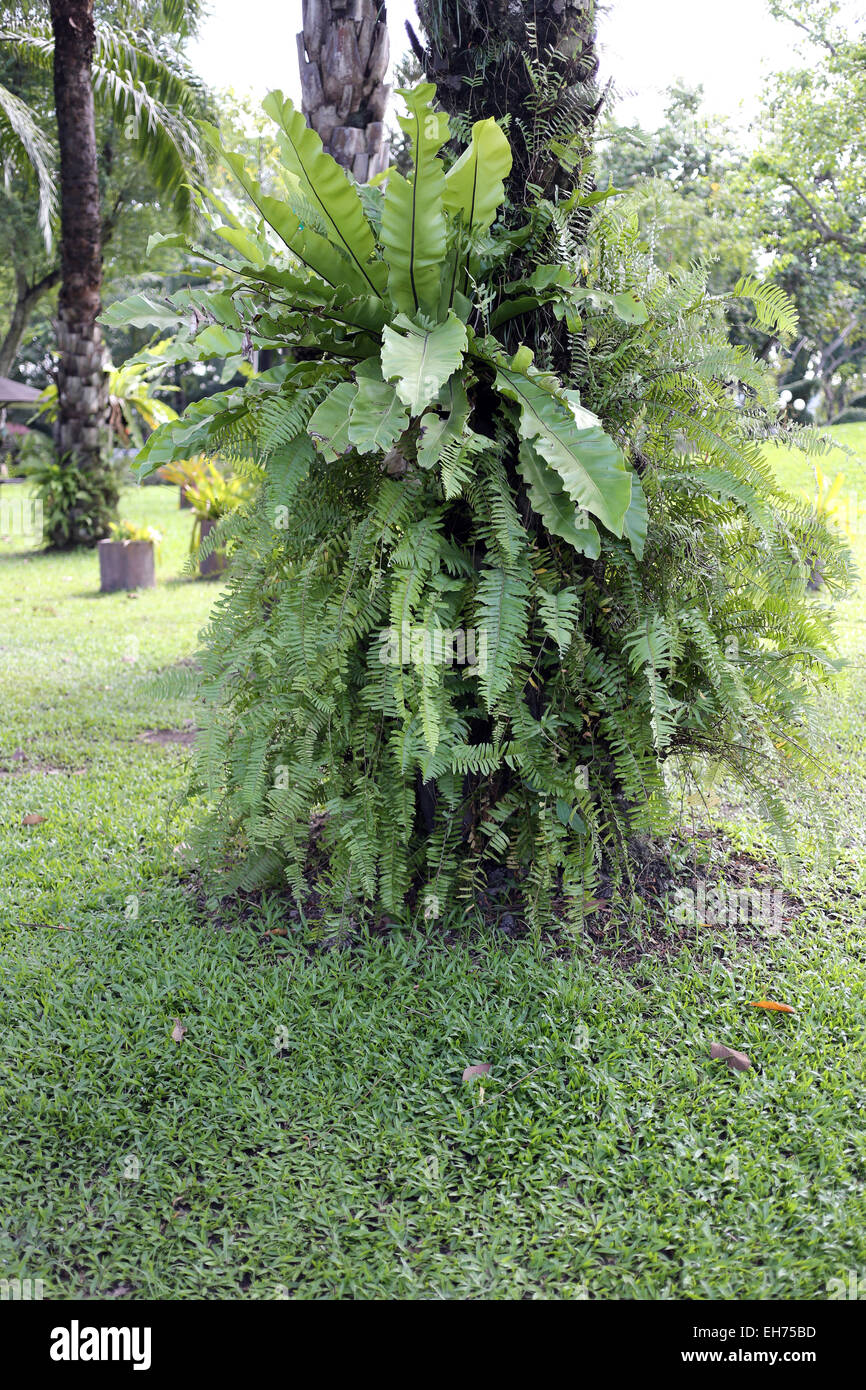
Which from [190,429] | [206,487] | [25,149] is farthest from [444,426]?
[25,149]

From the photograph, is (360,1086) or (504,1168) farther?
(360,1086)

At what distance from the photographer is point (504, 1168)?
2.52m

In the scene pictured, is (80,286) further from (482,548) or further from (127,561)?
(482,548)

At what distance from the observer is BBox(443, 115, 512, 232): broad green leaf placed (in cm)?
272

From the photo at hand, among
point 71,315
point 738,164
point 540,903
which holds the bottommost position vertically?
point 540,903

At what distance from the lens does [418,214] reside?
8.96 ft

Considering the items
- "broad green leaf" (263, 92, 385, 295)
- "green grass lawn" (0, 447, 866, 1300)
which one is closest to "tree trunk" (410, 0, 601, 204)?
"broad green leaf" (263, 92, 385, 295)

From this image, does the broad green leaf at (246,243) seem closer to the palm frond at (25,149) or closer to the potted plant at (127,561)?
the potted plant at (127,561)

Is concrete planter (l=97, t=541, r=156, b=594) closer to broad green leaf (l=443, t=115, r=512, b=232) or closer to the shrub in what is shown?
the shrub

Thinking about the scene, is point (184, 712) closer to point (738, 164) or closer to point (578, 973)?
point (578, 973)

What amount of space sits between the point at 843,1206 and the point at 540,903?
4.19 ft

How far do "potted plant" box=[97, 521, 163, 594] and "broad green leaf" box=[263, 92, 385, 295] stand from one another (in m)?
8.39

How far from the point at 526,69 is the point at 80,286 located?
10.5 m

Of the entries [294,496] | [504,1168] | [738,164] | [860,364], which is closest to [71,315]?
[294,496]
